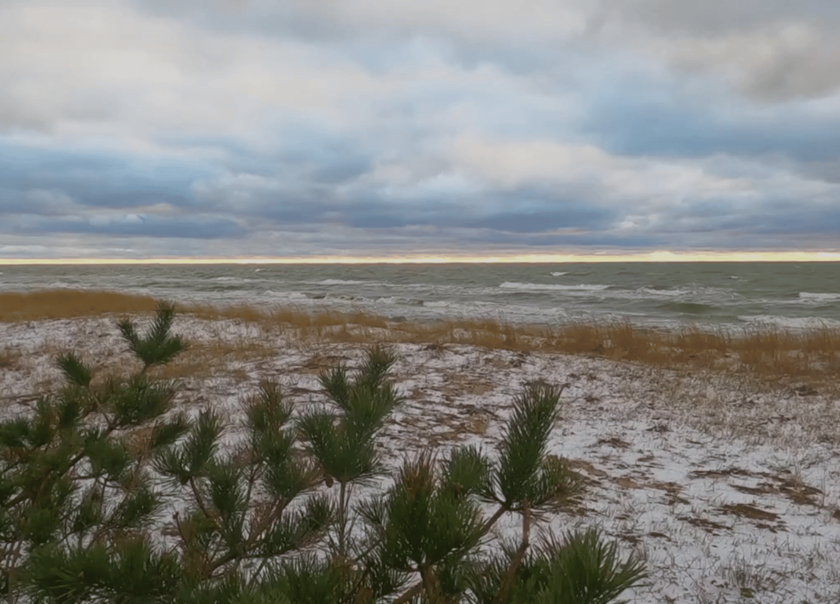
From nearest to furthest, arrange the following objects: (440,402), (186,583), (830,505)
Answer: (186,583)
(830,505)
(440,402)

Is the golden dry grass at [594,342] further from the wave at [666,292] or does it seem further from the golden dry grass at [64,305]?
the wave at [666,292]

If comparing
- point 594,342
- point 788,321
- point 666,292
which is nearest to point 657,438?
point 594,342

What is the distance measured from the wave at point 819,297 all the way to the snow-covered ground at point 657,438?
23.2 metres

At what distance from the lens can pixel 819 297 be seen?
2853 cm

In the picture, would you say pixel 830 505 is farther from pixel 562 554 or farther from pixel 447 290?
pixel 447 290

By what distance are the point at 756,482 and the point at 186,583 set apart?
5048mm

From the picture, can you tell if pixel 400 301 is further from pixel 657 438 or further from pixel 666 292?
pixel 657 438

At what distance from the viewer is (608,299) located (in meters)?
28.7

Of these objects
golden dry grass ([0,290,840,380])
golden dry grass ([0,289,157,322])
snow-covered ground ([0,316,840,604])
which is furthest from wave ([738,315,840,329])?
golden dry grass ([0,289,157,322])

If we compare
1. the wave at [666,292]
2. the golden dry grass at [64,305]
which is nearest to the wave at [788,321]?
the wave at [666,292]

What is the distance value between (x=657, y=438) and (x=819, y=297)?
1098 inches

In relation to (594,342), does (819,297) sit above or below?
below

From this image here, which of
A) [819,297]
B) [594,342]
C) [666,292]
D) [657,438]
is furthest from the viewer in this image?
[666,292]

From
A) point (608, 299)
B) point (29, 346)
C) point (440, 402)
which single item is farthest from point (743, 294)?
point (29, 346)
